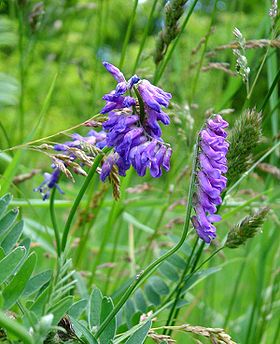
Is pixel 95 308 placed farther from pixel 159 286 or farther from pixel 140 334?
pixel 159 286

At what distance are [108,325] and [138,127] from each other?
25cm

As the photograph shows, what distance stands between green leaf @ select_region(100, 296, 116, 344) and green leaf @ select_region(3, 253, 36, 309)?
11cm

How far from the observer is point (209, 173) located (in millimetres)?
745

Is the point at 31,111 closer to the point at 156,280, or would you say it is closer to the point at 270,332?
the point at 270,332

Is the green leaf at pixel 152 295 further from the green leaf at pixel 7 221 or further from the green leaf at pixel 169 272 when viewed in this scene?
the green leaf at pixel 7 221

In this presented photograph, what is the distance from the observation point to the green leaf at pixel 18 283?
2.42 feet

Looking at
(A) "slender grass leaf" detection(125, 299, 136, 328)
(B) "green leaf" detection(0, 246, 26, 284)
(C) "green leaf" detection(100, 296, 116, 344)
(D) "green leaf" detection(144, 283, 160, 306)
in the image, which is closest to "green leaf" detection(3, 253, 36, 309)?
(B) "green leaf" detection(0, 246, 26, 284)

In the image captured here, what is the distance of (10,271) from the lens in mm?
741

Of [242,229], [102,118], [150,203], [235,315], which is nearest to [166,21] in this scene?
[102,118]

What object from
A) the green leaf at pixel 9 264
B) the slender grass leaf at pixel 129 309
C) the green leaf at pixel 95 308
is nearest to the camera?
the green leaf at pixel 9 264

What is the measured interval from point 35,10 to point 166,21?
0.42 m

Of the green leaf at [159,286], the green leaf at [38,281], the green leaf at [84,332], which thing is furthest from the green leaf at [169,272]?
the green leaf at [84,332]

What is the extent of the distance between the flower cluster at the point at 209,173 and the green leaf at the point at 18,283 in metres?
0.19

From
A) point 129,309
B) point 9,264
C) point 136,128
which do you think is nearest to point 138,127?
point 136,128
